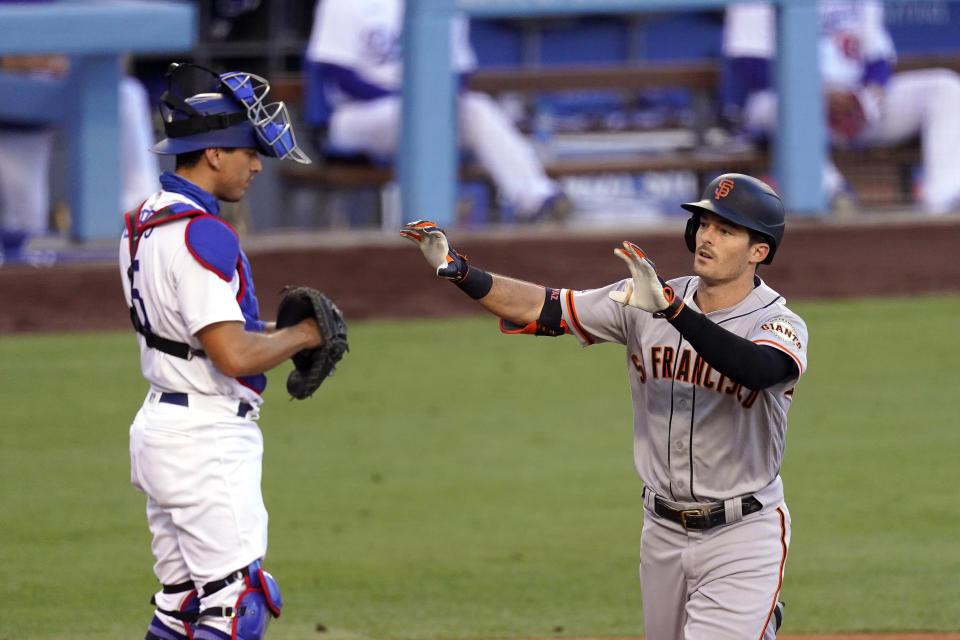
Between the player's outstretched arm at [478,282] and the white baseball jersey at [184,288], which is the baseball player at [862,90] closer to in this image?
the player's outstretched arm at [478,282]

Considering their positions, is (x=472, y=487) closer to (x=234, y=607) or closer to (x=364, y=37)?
(x=234, y=607)

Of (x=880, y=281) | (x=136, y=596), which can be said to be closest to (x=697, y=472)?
(x=136, y=596)

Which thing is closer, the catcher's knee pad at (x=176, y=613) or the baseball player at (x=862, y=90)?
the catcher's knee pad at (x=176, y=613)

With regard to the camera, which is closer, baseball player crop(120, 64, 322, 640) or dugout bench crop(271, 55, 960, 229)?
baseball player crop(120, 64, 322, 640)

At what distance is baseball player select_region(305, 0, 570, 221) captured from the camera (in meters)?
11.5

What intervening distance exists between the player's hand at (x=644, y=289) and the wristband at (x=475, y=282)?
52cm

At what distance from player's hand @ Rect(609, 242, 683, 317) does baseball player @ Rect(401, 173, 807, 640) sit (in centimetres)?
11

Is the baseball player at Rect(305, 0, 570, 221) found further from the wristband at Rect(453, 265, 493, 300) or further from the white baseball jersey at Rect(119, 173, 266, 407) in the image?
the white baseball jersey at Rect(119, 173, 266, 407)

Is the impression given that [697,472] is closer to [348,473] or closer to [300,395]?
[300,395]

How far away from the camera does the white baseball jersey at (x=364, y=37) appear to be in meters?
12.0

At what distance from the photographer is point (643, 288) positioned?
10.2 ft

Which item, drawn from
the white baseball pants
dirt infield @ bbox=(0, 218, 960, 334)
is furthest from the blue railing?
the white baseball pants

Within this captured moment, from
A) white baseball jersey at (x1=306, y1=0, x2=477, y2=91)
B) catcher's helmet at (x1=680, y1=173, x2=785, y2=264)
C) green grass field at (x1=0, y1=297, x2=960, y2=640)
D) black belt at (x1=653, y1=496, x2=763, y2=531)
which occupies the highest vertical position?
white baseball jersey at (x1=306, y1=0, x2=477, y2=91)

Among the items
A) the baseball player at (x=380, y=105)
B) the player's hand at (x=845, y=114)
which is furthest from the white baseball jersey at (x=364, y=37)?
the player's hand at (x=845, y=114)
